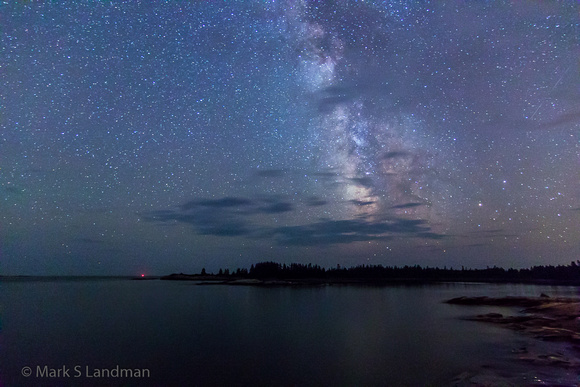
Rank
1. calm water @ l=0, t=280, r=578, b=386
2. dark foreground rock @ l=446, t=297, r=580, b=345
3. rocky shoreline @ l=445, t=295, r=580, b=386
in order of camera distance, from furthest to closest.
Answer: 1. dark foreground rock @ l=446, t=297, r=580, b=345
2. calm water @ l=0, t=280, r=578, b=386
3. rocky shoreline @ l=445, t=295, r=580, b=386

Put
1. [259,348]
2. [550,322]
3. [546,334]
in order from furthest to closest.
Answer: [550,322] → [259,348] → [546,334]

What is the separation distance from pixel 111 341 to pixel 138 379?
1025 centimetres

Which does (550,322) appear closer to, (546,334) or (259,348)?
(546,334)

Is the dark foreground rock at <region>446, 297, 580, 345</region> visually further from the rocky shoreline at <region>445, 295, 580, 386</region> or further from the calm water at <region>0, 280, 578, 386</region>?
the calm water at <region>0, 280, 578, 386</region>

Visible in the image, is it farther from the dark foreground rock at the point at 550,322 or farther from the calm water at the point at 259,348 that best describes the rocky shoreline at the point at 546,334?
the calm water at the point at 259,348

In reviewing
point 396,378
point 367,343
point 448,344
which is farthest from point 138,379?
point 448,344

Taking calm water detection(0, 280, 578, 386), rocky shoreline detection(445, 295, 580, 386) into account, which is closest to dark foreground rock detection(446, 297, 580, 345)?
rocky shoreline detection(445, 295, 580, 386)

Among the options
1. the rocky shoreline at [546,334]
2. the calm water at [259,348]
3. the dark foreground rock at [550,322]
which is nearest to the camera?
the rocky shoreline at [546,334]

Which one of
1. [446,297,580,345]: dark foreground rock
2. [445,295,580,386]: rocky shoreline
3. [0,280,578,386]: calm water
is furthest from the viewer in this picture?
[446,297,580,345]: dark foreground rock

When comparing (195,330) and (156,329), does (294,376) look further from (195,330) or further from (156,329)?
(156,329)

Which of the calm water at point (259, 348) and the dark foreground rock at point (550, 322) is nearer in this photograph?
the calm water at point (259, 348)

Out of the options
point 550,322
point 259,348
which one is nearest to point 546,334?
point 550,322

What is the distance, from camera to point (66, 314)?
39406mm

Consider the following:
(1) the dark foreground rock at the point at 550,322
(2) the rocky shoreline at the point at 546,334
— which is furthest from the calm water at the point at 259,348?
(1) the dark foreground rock at the point at 550,322
